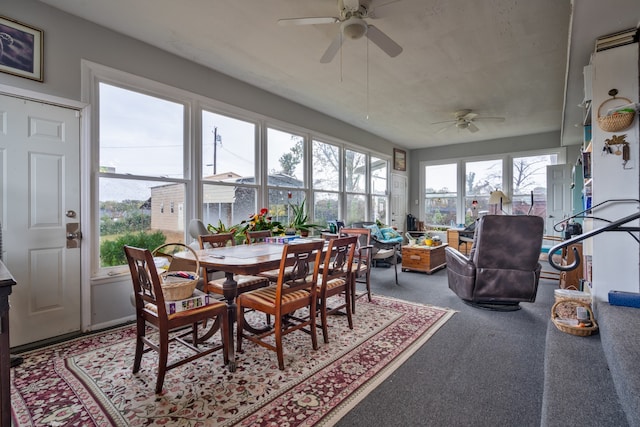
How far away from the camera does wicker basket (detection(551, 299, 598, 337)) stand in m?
2.05

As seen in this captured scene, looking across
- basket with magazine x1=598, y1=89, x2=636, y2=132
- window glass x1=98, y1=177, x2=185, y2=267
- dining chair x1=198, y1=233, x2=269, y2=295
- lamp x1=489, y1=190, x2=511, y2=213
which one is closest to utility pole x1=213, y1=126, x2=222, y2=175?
window glass x1=98, y1=177, x2=185, y2=267

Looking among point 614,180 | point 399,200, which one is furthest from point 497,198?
point 614,180

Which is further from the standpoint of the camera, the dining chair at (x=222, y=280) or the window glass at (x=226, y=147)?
the window glass at (x=226, y=147)

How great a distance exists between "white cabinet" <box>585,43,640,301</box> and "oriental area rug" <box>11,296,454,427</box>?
1.44m

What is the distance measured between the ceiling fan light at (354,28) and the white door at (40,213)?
2.58 metres

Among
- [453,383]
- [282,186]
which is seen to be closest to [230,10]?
[282,186]

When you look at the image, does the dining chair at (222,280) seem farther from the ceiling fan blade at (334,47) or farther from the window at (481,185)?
the window at (481,185)

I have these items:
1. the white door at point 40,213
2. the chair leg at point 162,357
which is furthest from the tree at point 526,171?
the white door at point 40,213

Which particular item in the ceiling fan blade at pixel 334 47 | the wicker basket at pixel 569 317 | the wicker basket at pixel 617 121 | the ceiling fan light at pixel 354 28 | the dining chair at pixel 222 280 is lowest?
the wicker basket at pixel 569 317

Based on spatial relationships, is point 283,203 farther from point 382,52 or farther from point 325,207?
point 382,52

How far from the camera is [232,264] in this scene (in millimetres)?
2062

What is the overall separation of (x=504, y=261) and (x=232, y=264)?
9.37 ft

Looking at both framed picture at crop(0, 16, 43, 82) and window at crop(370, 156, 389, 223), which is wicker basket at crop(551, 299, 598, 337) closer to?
framed picture at crop(0, 16, 43, 82)

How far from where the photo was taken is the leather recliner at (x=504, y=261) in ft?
10.4
